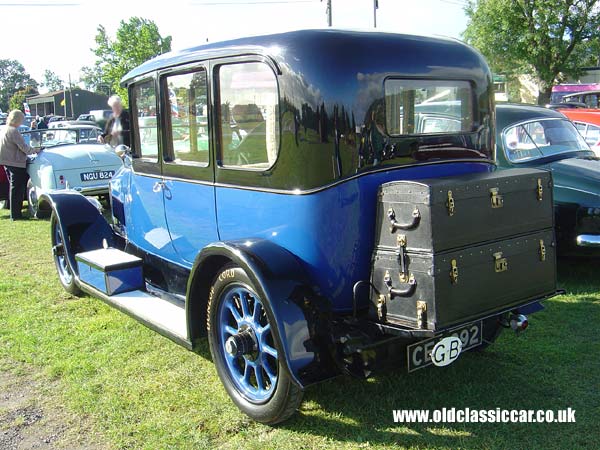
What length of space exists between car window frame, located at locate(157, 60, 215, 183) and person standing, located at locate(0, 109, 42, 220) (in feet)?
20.4

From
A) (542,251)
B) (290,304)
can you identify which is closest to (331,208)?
(290,304)

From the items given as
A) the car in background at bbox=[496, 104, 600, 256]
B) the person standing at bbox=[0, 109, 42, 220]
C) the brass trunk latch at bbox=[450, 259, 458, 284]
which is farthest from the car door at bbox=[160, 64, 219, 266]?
the person standing at bbox=[0, 109, 42, 220]

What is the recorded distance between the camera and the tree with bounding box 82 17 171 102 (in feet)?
145

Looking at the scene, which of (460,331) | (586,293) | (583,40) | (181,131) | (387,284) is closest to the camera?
(387,284)

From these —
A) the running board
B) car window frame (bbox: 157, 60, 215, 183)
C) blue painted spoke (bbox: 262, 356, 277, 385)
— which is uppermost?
car window frame (bbox: 157, 60, 215, 183)

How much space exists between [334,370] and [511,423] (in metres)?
1.03

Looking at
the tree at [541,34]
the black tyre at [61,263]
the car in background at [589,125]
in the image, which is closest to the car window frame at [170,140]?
the black tyre at [61,263]

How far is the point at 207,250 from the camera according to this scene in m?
3.22

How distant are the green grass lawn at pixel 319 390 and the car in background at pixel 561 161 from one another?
2.15 ft

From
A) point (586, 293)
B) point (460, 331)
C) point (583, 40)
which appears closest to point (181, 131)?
point (460, 331)

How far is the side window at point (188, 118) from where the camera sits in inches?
143

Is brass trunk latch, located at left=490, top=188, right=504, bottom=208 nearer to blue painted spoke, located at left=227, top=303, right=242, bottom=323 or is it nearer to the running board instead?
blue painted spoke, located at left=227, top=303, right=242, bottom=323

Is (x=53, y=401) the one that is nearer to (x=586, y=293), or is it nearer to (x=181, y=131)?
(x=181, y=131)

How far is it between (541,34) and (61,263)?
32082 millimetres
